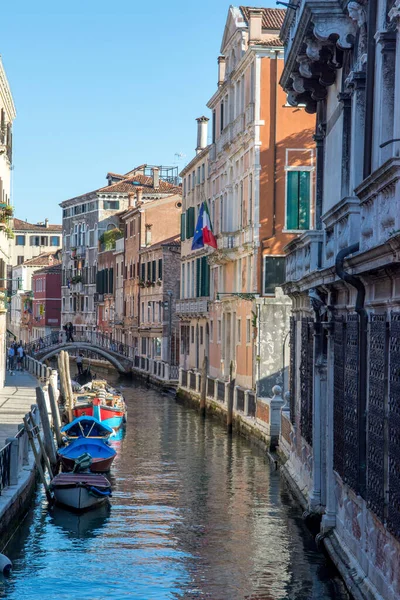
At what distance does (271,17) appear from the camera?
32531mm

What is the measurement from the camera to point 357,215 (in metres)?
Answer: 11.9

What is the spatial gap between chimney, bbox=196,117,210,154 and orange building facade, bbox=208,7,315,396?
40.8ft

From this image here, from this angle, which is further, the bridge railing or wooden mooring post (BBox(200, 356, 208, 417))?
the bridge railing

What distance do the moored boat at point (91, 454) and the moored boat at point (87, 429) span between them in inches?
155

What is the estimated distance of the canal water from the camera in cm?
1331

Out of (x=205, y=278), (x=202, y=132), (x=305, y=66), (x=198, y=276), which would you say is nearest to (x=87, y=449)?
(x=305, y=66)

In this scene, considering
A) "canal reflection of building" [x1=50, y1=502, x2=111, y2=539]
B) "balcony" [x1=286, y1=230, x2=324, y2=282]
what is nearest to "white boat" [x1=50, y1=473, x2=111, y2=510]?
"canal reflection of building" [x1=50, y1=502, x2=111, y2=539]

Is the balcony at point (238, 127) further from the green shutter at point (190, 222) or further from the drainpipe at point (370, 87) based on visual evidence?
the drainpipe at point (370, 87)

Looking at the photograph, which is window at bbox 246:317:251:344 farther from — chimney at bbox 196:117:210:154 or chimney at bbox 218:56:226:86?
chimney at bbox 196:117:210:154

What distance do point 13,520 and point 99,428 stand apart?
33.7 feet

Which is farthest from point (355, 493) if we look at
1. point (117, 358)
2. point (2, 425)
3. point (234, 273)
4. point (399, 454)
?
point (117, 358)

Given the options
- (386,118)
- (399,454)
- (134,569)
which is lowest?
(134,569)

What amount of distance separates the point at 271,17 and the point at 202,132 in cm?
1529

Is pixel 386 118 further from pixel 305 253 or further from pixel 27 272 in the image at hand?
pixel 27 272
